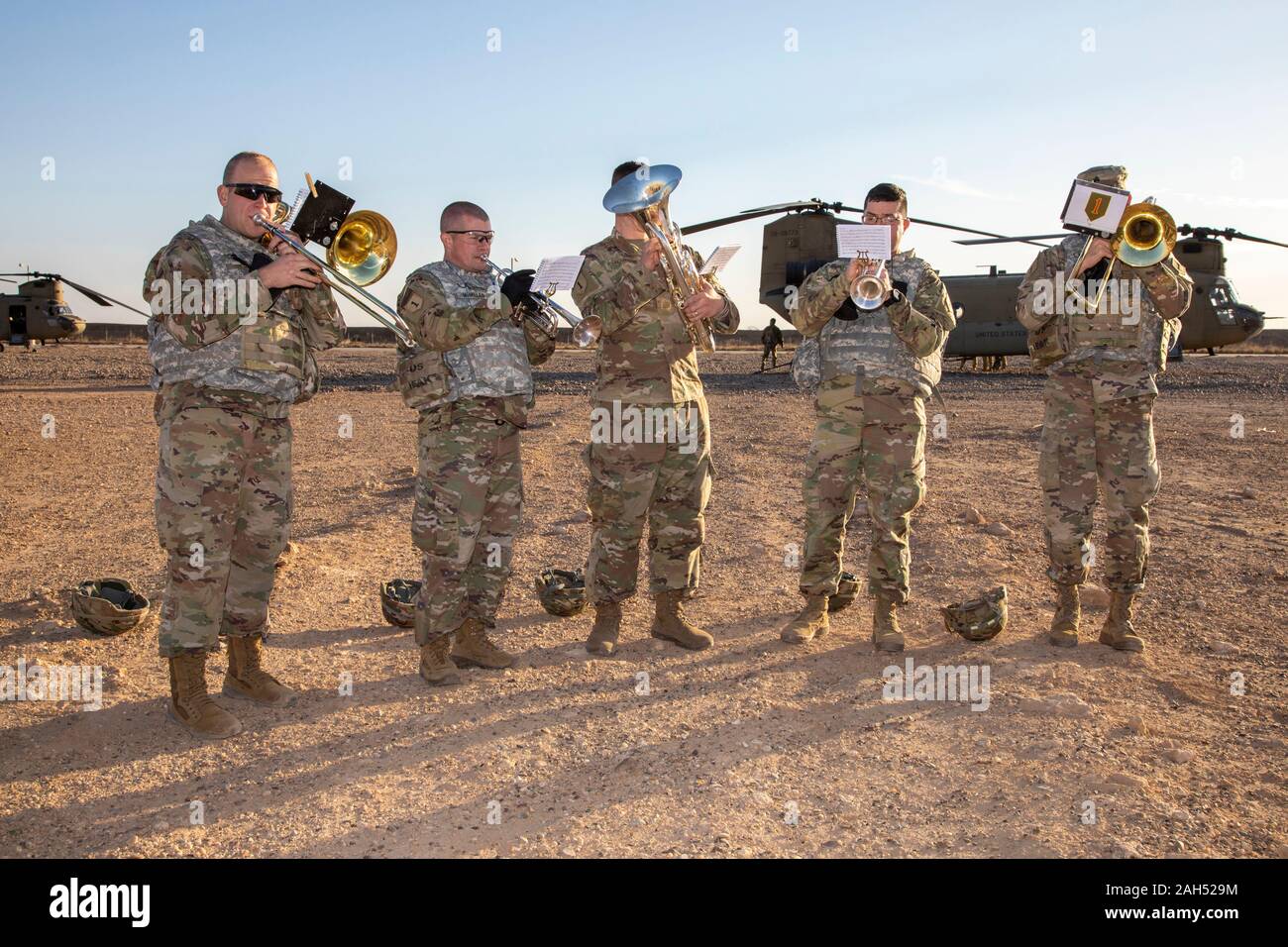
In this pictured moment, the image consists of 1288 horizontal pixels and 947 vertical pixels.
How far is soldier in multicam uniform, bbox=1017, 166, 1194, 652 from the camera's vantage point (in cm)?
588

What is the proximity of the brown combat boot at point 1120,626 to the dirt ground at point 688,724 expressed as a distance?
127 millimetres

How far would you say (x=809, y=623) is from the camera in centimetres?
609

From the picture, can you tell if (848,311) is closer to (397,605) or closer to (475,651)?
(475,651)

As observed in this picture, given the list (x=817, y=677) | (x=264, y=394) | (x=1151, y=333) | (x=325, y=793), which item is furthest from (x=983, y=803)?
(x=264, y=394)

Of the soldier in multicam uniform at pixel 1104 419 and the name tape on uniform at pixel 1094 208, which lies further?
the soldier in multicam uniform at pixel 1104 419

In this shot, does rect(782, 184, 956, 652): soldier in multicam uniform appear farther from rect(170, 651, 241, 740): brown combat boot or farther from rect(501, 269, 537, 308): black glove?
rect(170, 651, 241, 740): brown combat boot

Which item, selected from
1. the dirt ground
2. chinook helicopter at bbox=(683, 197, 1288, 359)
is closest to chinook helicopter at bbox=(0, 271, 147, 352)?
chinook helicopter at bbox=(683, 197, 1288, 359)

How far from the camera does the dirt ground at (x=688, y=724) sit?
385 centimetres

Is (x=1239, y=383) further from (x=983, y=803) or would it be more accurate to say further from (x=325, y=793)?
(x=325, y=793)

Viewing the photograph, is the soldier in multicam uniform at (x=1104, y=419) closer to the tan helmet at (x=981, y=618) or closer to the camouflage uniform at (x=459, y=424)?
the tan helmet at (x=981, y=618)

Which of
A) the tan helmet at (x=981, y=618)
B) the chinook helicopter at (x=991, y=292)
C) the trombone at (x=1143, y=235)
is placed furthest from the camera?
the chinook helicopter at (x=991, y=292)

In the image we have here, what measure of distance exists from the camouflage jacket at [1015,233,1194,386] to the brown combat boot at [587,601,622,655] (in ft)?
10.1

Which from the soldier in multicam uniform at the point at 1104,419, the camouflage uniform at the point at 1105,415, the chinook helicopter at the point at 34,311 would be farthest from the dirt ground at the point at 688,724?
the chinook helicopter at the point at 34,311

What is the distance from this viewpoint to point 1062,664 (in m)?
5.64
